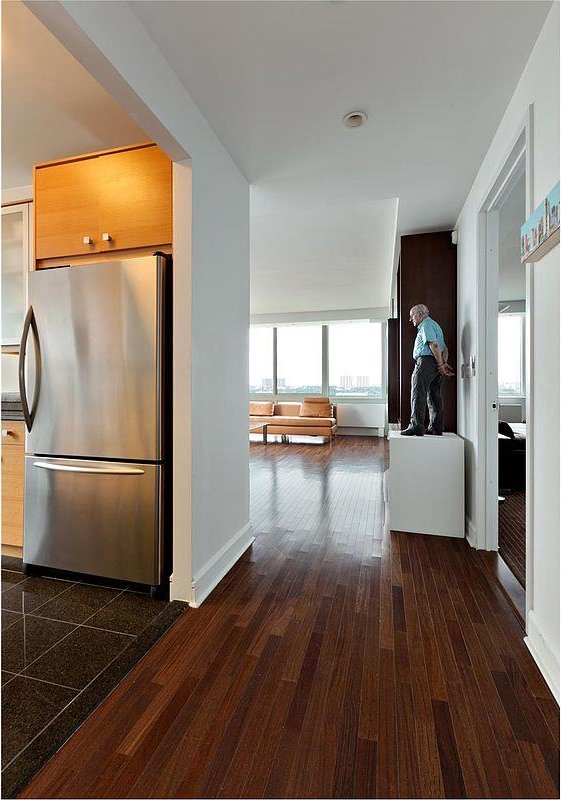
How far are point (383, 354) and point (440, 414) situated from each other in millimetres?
6317

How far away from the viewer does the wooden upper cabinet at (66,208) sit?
7.37 feet

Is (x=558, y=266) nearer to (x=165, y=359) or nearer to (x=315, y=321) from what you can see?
(x=165, y=359)

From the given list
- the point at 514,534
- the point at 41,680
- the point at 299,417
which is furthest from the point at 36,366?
the point at 299,417

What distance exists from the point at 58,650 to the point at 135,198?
2181 millimetres

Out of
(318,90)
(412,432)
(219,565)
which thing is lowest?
(219,565)

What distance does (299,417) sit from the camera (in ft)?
27.8

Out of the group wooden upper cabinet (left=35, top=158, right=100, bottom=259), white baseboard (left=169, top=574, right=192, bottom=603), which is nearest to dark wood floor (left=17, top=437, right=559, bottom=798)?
white baseboard (left=169, top=574, right=192, bottom=603)

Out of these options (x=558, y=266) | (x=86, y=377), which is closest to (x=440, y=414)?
(x=558, y=266)

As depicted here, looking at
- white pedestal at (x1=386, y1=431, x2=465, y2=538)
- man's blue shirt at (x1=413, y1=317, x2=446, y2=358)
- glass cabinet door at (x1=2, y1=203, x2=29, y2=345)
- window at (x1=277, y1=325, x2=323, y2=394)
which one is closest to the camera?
glass cabinet door at (x1=2, y1=203, x2=29, y2=345)

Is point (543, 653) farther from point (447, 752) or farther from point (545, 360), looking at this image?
point (545, 360)

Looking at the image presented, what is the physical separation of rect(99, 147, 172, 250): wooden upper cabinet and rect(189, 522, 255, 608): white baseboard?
1.76 m

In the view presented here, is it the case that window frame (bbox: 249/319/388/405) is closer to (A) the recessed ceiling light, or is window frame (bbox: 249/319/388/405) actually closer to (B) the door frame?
(B) the door frame

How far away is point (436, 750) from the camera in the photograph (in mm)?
1219

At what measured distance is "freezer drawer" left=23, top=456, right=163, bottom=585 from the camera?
205 cm
